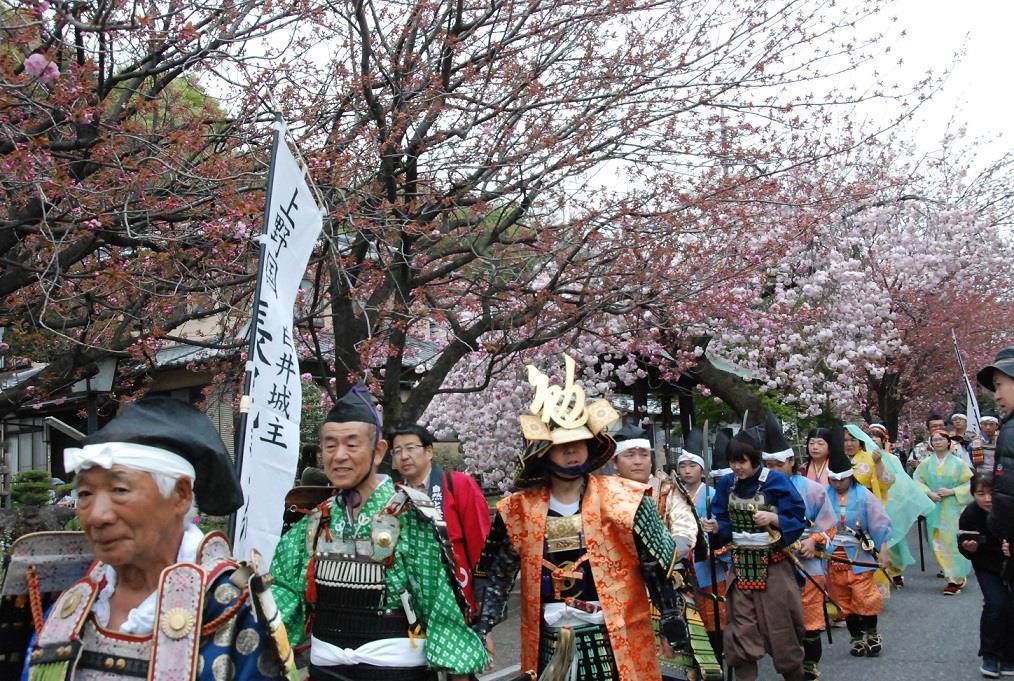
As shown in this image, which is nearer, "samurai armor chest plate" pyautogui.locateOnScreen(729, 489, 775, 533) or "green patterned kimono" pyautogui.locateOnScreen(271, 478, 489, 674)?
"green patterned kimono" pyautogui.locateOnScreen(271, 478, 489, 674)

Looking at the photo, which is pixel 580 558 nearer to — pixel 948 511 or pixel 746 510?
pixel 746 510

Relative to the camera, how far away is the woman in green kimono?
12.4 meters

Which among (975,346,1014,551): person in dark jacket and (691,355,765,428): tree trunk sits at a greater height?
(691,355,765,428): tree trunk

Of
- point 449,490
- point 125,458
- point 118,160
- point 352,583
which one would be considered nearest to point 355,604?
point 352,583

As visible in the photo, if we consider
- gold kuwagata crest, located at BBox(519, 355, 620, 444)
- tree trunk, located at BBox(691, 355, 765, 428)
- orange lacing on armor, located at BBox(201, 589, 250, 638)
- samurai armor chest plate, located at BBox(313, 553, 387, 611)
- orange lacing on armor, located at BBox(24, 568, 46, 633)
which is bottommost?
samurai armor chest plate, located at BBox(313, 553, 387, 611)

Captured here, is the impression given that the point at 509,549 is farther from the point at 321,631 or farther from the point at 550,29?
the point at 550,29

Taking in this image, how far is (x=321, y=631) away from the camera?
14.3 feet

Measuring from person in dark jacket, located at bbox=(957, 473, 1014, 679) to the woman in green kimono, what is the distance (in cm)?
483

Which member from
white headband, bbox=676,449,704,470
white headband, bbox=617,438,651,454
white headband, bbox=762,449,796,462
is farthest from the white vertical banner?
white headband, bbox=762,449,796,462

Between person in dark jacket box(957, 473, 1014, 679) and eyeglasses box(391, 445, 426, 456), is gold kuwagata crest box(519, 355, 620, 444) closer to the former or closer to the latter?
eyeglasses box(391, 445, 426, 456)

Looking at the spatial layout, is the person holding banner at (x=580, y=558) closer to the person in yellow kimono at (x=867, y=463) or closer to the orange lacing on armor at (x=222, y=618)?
the orange lacing on armor at (x=222, y=618)

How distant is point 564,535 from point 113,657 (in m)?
2.86

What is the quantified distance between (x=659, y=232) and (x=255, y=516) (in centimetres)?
701

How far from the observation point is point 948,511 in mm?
12594
